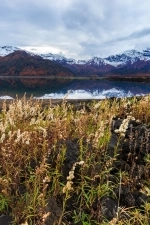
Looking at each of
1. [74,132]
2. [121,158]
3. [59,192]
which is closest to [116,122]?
[74,132]

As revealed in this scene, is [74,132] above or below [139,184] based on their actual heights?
above

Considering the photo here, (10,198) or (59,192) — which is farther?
(59,192)

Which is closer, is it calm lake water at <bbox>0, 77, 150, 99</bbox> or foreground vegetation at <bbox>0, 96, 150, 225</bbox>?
foreground vegetation at <bbox>0, 96, 150, 225</bbox>

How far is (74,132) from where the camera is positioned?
28.6 ft

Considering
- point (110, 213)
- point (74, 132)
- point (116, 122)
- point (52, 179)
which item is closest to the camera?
point (110, 213)

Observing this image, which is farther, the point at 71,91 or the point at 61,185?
the point at 71,91

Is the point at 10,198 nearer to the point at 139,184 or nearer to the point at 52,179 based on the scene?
the point at 52,179

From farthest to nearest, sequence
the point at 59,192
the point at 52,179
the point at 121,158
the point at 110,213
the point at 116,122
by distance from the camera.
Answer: the point at 116,122, the point at 121,158, the point at 52,179, the point at 59,192, the point at 110,213

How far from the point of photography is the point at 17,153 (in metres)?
6.49

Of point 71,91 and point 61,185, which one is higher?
point 71,91

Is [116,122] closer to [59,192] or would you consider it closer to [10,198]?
[59,192]

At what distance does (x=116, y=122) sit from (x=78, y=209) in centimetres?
502

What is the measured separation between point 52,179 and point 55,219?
1.34 meters

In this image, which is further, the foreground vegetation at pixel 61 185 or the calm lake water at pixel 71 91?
the calm lake water at pixel 71 91
